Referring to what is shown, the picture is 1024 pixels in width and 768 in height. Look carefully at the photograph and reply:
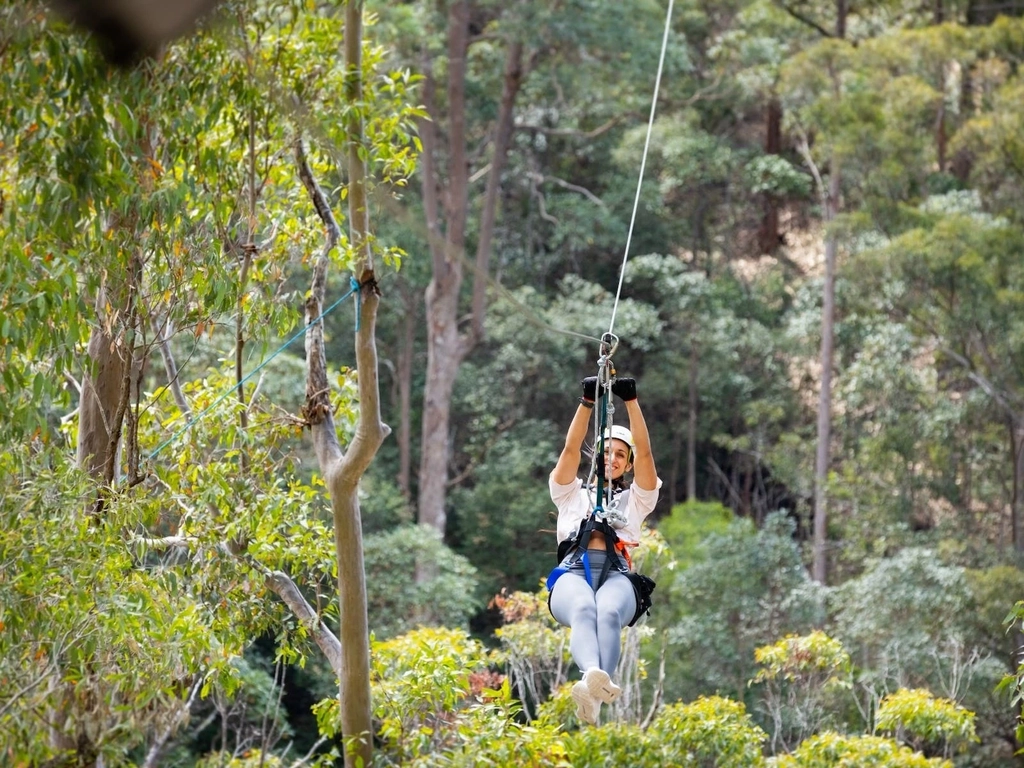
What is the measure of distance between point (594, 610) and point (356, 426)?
1.55m

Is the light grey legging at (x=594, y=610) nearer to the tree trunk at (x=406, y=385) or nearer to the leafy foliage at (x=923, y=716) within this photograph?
the leafy foliage at (x=923, y=716)

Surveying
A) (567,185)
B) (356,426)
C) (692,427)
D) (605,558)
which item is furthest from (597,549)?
(692,427)

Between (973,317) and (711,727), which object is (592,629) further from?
(973,317)

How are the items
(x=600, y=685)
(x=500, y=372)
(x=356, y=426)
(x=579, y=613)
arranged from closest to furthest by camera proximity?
1. (x=600, y=685)
2. (x=579, y=613)
3. (x=356, y=426)
4. (x=500, y=372)

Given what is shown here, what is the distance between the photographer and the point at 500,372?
13836mm

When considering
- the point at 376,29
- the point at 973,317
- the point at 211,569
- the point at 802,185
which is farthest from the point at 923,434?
the point at 211,569

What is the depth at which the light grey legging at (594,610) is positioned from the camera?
3.63 metres

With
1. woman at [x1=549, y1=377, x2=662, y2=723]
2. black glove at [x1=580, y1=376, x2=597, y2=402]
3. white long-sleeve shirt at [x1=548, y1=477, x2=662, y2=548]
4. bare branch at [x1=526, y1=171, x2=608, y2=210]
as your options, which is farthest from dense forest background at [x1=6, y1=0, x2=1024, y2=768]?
white long-sleeve shirt at [x1=548, y1=477, x2=662, y2=548]

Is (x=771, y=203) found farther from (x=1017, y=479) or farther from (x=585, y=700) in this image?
(x=585, y=700)

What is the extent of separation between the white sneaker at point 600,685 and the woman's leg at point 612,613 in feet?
0.28

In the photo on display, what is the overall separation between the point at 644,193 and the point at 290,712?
6.24 metres

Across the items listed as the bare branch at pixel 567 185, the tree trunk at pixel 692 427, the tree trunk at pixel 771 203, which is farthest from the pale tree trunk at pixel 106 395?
the tree trunk at pixel 771 203

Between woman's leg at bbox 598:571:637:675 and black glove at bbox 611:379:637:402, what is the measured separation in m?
0.50

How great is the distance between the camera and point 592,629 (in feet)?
12.0
